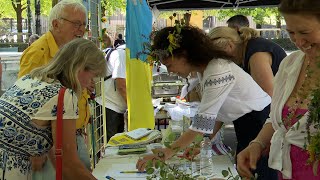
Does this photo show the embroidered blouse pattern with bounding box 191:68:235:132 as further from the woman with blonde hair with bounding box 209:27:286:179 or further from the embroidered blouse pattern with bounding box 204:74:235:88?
the woman with blonde hair with bounding box 209:27:286:179

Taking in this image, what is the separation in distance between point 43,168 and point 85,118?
671mm

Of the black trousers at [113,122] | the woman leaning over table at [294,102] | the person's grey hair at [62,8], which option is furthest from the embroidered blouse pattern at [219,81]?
the black trousers at [113,122]

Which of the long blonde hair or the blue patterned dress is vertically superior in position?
the long blonde hair

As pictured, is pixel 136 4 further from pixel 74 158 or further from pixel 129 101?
pixel 74 158

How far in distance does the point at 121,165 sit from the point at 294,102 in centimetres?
124

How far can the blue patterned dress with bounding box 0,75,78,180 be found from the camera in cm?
204

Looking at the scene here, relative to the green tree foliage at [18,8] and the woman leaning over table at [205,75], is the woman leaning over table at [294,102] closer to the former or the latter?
the woman leaning over table at [205,75]

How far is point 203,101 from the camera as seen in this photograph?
8.05 feet

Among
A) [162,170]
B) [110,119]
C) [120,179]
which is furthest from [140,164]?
[110,119]

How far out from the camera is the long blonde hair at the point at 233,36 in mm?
3197

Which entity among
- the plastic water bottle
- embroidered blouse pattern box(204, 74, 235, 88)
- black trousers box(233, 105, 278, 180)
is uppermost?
embroidered blouse pattern box(204, 74, 235, 88)

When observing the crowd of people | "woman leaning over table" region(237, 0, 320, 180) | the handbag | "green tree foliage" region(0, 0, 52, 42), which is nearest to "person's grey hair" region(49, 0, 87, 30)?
the crowd of people

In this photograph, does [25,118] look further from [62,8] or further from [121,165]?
[62,8]

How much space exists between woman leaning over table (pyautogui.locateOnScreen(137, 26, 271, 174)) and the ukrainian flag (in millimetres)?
1896
